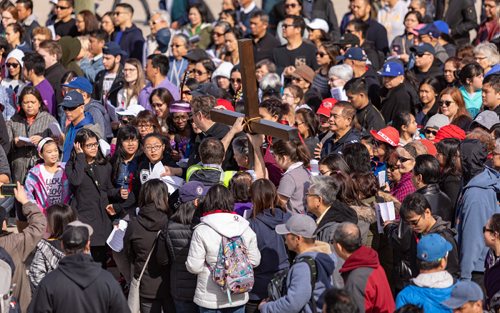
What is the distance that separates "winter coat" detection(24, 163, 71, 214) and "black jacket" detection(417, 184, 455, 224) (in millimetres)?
3584

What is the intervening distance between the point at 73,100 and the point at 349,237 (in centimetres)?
489

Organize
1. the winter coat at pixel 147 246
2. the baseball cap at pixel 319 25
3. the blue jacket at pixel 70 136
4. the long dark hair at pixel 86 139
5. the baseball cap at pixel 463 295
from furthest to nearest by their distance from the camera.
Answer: the baseball cap at pixel 319 25
the blue jacket at pixel 70 136
the long dark hair at pixel 86 139
the winter coat at pixel 147 246
the baseball cap at pixel 463 295

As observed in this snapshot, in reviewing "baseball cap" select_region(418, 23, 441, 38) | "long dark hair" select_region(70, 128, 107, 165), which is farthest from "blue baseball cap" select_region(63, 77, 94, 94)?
"baseball cap" select_region(418, 23, 441, 38)

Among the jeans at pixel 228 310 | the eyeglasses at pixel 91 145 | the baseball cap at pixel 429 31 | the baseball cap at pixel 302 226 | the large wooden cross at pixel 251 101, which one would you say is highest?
the large wooden cross at pixel 251 101

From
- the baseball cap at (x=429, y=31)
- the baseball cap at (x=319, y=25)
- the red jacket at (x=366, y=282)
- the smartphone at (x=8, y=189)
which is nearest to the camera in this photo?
the red jacket at (x=366, y=282)

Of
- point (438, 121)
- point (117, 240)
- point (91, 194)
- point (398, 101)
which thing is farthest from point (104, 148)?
point (398, 101)

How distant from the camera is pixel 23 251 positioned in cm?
915

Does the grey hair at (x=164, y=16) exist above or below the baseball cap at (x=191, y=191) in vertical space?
below

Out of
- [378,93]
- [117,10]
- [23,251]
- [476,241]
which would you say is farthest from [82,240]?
[117,10]

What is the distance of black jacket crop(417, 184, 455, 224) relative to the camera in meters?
9.77

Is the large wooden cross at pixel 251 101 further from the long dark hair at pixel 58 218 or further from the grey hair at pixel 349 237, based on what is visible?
the long dark hair at pixel 58 218

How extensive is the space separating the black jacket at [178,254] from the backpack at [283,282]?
102cm

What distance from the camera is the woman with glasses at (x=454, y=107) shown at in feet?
40.6

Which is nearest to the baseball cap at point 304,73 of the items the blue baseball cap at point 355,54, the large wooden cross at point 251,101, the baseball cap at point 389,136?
the blue baseball cap at point 355,54
